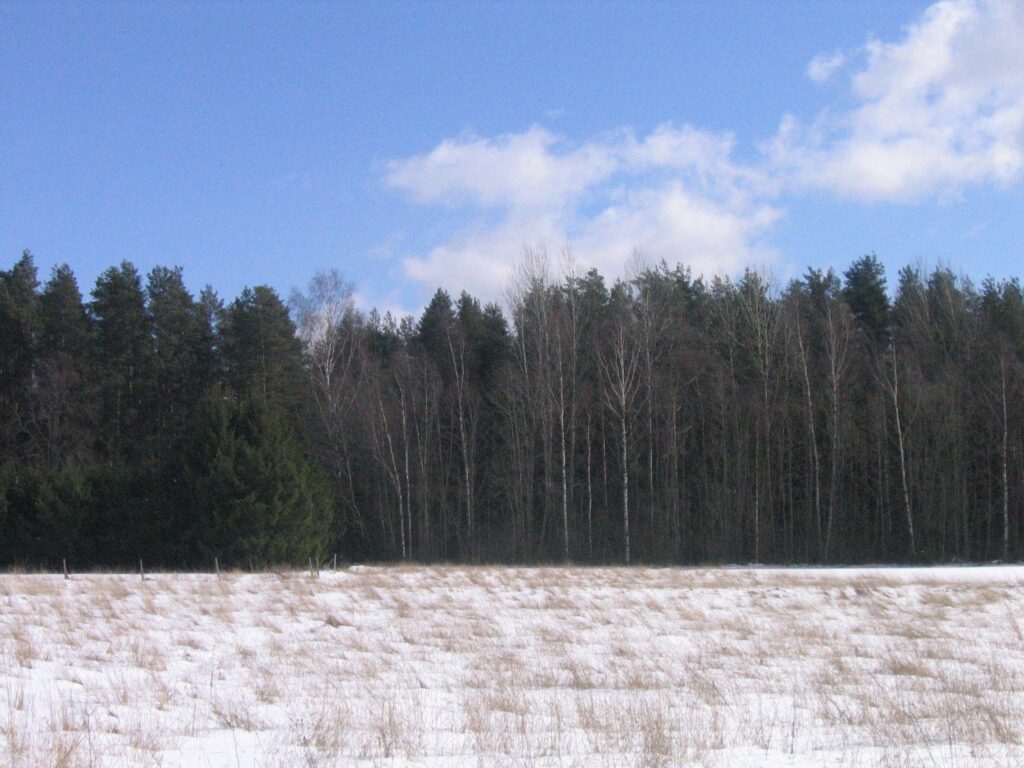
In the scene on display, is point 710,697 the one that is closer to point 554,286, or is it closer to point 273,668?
point 273,668

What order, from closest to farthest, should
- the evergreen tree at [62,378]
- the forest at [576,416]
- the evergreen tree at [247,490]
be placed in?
the evergreen tree at [247,490]
the forest at [576,416]
the evergreen tree at [62,378]

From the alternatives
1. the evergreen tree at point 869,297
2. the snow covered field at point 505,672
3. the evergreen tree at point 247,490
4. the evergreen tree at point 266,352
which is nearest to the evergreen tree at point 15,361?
the evergreen tree at point 266,352

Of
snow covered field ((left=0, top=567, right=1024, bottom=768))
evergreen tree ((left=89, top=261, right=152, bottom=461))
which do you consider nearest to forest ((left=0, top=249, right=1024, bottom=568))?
evergreen tree ((left=89, top=261, right=152, bottom=461))

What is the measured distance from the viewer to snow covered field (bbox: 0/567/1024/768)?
26.5 ft

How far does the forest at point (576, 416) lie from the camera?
141 feet

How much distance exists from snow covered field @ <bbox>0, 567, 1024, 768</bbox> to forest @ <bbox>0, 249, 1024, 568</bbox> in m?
17.9

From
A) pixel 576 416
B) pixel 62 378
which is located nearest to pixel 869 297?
pixel 576 416

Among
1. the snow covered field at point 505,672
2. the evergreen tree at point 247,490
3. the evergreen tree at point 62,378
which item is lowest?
the snow covered field at point 505,672

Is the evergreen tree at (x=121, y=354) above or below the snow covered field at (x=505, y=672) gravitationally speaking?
above

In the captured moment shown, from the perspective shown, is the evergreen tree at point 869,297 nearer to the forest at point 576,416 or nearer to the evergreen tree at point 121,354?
the forest at point 576,416

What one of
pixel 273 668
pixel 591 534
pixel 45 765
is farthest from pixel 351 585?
pixel 591 534

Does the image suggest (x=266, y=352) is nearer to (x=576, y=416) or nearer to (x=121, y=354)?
(x=121, y=354)

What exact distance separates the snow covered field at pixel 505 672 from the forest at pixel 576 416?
1791 centimetres

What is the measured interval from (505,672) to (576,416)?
35361 mm
